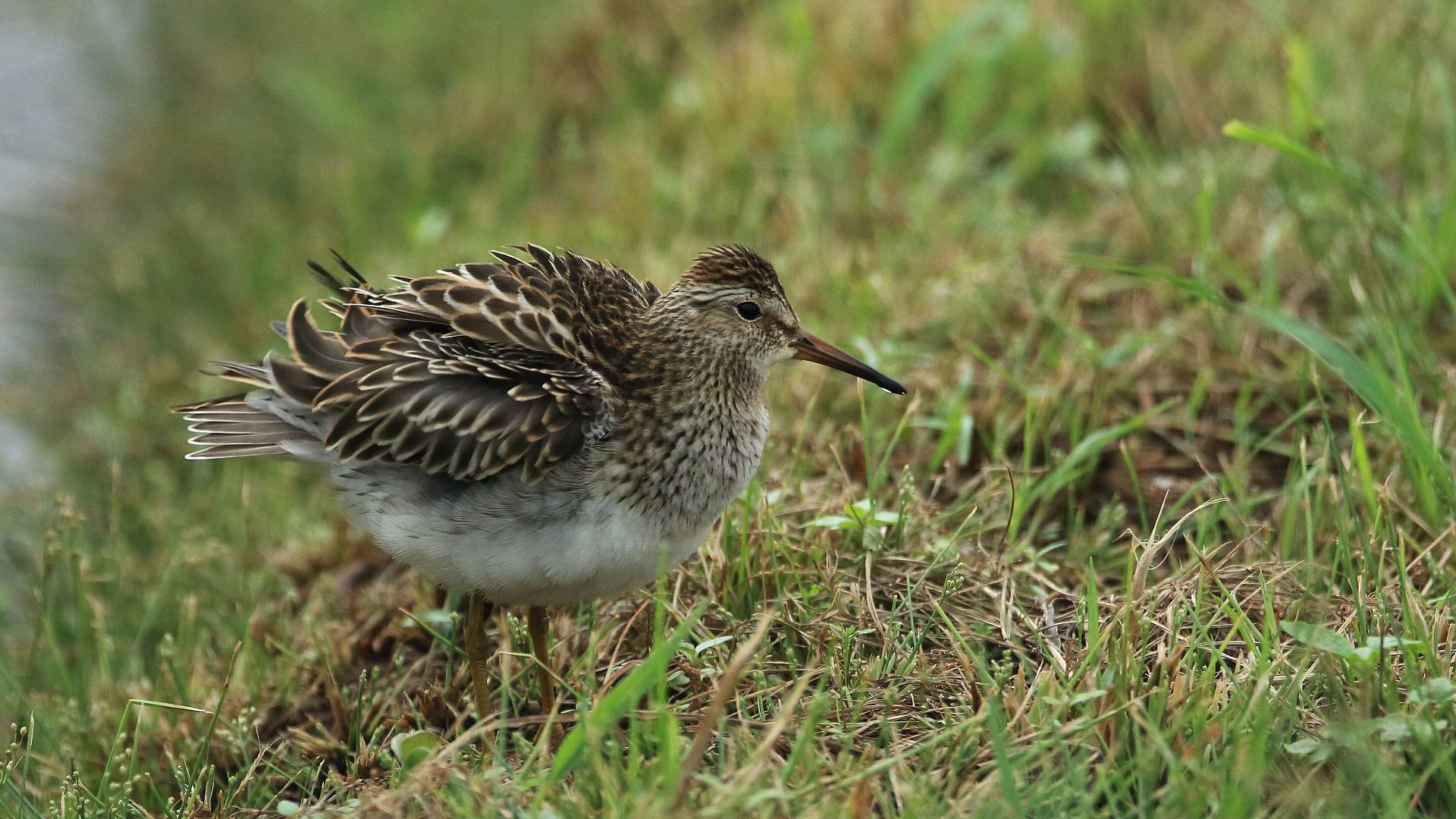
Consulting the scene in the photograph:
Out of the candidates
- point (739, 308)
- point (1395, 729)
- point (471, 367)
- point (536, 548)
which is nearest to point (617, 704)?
point (536, 548)

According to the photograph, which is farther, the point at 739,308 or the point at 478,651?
the point at 739,308

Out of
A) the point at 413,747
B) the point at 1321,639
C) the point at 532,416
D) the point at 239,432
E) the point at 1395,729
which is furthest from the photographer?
the point at 239,432

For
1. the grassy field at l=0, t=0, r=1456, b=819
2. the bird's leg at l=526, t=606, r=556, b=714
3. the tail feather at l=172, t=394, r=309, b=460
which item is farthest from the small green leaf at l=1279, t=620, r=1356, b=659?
the tail feather at l=172, t=394, r=309, b=460

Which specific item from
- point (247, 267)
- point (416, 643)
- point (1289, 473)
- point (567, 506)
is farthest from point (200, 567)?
point (1289, 473)

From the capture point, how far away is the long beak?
4.53m

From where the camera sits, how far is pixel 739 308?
4461 millimetres

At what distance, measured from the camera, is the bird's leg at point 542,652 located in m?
4.18

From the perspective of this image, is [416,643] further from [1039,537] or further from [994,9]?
[994,9]

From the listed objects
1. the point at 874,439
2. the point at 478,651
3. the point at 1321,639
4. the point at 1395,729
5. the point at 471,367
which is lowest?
the point at 1395,729

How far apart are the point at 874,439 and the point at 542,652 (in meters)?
1.42

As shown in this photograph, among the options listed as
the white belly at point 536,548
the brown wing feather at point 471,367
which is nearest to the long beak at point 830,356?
the brown wing feather at point 471,367

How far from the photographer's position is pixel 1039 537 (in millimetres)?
4840

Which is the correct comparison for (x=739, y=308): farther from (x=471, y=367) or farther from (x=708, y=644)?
(x=708, y=644)

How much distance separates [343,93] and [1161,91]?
492 centimetres
